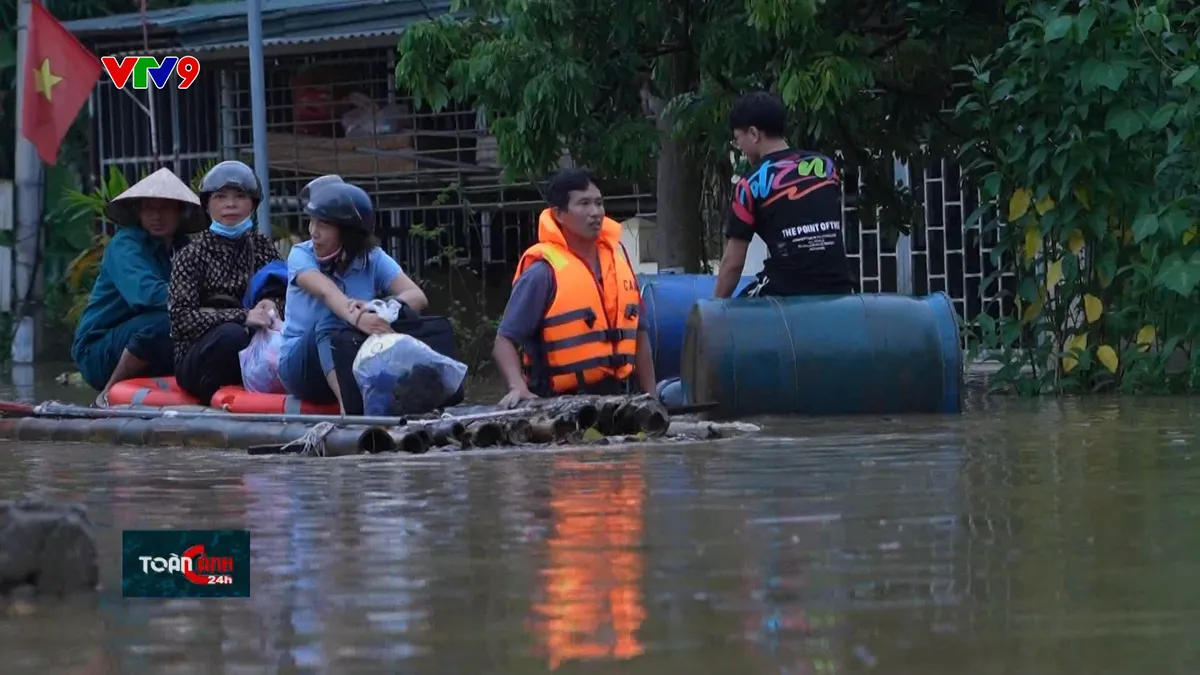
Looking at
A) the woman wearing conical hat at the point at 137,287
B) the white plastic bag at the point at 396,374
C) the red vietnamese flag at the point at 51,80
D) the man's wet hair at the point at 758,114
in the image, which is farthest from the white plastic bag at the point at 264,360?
the red vietnamese flag at the point at 51,80

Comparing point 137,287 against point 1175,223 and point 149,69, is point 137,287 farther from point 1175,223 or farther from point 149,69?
point 149,69

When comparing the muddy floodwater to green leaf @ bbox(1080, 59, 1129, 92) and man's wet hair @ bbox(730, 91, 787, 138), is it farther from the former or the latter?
green leaf @ bbox(1080, 59, 1129, 92)

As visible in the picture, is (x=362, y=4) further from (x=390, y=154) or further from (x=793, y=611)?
(x=793, y=611)

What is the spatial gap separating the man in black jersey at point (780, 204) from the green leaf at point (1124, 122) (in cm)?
180

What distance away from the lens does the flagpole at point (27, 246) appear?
21781mm

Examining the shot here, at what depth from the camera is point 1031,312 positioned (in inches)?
437

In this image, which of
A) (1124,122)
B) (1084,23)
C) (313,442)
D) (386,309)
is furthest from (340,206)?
(1124,122)

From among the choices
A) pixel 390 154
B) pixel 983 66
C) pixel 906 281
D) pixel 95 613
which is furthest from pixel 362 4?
pixel 95 613

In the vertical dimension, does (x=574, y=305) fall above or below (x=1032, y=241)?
below

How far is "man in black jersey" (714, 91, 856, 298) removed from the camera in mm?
9172

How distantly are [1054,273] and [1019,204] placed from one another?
1.45ft

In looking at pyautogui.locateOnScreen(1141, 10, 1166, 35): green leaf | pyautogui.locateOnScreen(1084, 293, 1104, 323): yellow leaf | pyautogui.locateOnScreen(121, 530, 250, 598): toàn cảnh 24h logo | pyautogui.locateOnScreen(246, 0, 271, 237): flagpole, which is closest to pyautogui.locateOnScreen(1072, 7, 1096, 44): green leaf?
pyautogui.locateOnScreen(1141, 10, 1166, 35): green leaf

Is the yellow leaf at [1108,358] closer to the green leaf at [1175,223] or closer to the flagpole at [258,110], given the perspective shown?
the green leaf at [1175,223]

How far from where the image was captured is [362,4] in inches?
791
